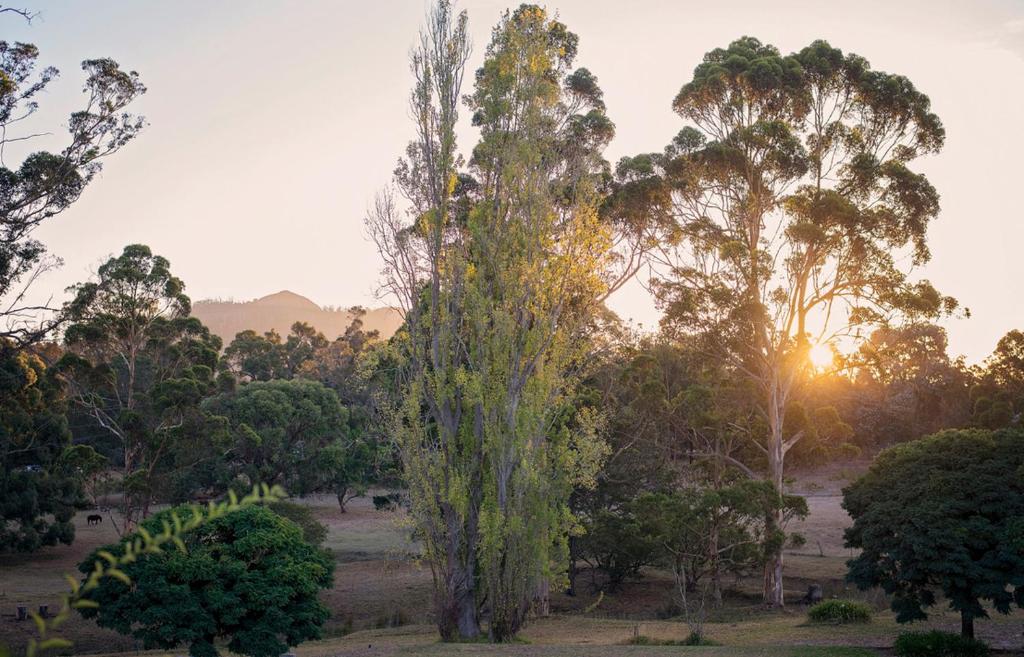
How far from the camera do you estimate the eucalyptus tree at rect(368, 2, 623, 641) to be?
18.2 m

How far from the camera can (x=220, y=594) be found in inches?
579

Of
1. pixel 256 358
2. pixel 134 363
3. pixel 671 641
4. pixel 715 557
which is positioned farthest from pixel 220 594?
pixel 256 358

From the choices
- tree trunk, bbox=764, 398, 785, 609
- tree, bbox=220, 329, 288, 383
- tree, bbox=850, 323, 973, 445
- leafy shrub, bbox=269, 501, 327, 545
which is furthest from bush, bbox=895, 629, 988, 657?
tree, bbox=220, 329, 288, 383

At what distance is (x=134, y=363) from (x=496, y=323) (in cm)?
2030

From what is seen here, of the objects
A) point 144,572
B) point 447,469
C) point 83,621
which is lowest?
point 83,621

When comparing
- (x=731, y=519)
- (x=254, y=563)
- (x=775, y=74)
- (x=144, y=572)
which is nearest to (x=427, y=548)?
(x=254, y=563)

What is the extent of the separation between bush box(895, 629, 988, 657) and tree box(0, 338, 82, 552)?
27.2 metres

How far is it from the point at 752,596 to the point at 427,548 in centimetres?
1263

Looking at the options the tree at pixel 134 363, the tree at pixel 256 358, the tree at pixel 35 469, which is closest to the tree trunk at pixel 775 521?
the tree at pixel 134 363

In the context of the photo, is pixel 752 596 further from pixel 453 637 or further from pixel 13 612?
pixel 13 612

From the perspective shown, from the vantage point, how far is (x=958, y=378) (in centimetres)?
4891

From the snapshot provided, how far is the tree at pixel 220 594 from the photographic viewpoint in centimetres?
1470

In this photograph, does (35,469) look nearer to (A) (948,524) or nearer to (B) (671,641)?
(B) (671,641)

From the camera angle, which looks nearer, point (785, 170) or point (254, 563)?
point (254, 563)
